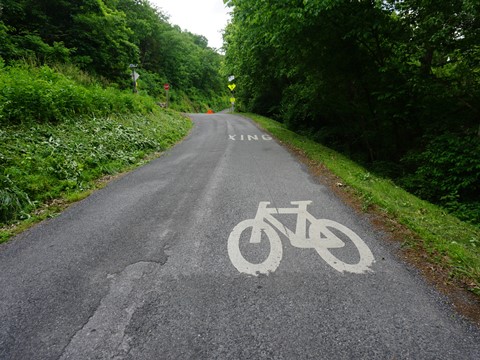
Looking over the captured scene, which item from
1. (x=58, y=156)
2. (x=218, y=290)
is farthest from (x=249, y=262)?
(x=58, y=156)

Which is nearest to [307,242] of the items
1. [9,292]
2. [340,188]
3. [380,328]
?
[380,328]

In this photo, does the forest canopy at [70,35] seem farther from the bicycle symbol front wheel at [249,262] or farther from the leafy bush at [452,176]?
the leafy bush at [452,176]

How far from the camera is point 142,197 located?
5.27m

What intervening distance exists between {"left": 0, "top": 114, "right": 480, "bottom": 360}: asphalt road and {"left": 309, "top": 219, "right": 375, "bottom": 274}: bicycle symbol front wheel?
0.7 inches

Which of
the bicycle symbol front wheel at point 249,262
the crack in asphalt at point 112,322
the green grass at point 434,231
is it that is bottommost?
the crack in asphalt at point 112,322

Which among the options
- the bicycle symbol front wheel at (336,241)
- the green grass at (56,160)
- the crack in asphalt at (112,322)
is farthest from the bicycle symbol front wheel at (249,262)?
the green grass at (56,160)

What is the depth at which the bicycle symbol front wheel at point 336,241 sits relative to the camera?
291 cm

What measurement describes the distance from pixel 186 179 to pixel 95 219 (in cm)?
252

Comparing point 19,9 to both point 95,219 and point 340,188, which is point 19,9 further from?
point 340,188

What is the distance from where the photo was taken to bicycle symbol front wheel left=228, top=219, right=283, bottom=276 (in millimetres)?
2904

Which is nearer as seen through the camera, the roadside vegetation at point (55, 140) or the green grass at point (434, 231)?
the green grass at point (434, 231)

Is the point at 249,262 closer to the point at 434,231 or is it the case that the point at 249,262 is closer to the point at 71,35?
the point at 434,231

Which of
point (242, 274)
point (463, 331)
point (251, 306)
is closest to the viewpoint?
point (463, 331)

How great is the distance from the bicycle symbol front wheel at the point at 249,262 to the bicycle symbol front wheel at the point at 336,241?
559 mm
